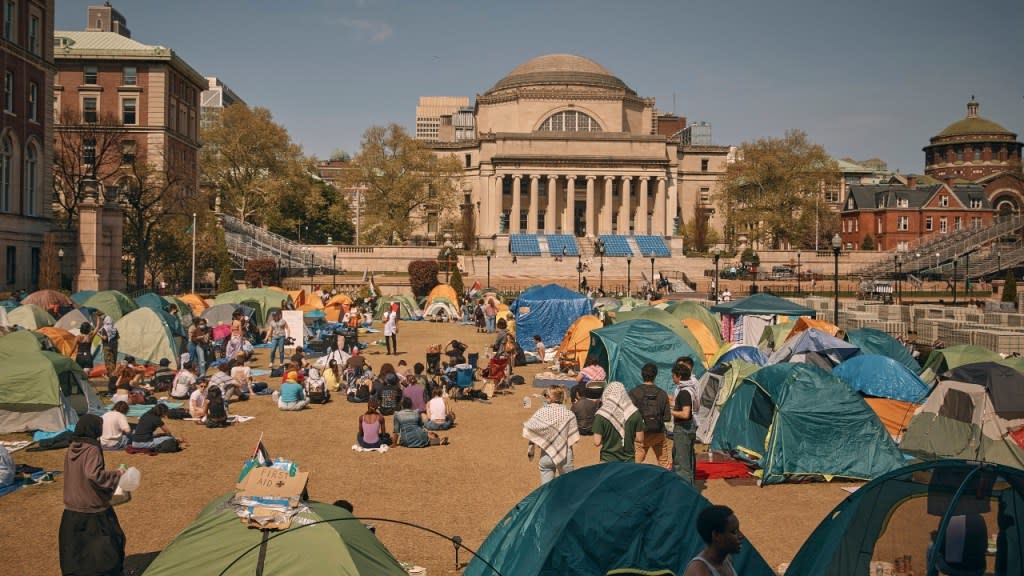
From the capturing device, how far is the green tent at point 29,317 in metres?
26.0

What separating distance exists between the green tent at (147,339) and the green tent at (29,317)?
3273 mm

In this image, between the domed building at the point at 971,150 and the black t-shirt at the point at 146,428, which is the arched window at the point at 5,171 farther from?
the domed building at the point at 971,150

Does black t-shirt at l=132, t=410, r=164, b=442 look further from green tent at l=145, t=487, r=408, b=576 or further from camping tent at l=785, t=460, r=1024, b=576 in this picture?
camping tent at l=785, t=460, r=1024, b=576

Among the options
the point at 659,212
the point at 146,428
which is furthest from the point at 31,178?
the point at 659,212

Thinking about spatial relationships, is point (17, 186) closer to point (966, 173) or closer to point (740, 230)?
point (740, 230)

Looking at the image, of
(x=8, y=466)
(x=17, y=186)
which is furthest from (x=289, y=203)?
(x=8, y=466)

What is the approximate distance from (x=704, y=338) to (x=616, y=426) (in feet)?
45.4

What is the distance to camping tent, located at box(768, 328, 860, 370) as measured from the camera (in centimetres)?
1923

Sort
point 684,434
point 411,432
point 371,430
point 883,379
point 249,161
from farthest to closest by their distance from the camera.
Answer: point 249,161, point 883,379, point 411,432, point 371,430, point 684,434

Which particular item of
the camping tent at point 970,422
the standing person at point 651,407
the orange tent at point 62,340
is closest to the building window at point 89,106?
the orange tent at point 62,340

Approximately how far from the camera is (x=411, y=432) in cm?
1605

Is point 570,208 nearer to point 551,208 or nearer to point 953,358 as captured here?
point 551,208

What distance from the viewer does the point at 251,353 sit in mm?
27062

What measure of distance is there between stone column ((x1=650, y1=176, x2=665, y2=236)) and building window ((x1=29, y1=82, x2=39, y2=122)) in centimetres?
5752
